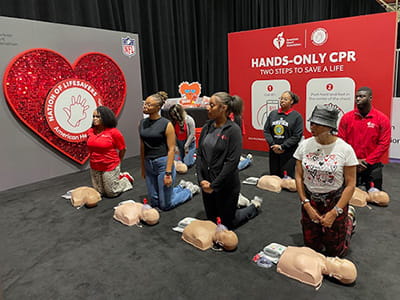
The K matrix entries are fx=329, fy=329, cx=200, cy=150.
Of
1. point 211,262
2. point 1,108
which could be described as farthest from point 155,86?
point 211,262

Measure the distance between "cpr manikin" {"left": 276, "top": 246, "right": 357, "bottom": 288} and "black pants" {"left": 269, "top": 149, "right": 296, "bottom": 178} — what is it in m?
1.96

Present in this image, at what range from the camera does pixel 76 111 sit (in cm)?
507

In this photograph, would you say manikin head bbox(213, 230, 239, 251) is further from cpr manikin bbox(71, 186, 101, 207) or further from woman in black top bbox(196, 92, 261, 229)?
cpr manikin bbox(71, 186, 101, 207)

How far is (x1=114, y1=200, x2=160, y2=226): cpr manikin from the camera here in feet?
10.4

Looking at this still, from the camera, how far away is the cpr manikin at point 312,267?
2168mm

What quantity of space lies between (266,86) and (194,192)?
8.72 feet

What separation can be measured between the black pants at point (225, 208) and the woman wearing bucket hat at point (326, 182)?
662mm

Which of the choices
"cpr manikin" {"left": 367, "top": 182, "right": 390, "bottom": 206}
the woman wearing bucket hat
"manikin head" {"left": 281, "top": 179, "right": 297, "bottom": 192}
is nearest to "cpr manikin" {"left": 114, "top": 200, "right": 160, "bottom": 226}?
the woman wearing bucket hat

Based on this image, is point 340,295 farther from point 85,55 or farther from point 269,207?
point 85,55

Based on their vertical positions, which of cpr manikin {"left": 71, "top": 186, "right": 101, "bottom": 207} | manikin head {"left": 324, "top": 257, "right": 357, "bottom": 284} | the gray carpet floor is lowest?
the gray carpet floor

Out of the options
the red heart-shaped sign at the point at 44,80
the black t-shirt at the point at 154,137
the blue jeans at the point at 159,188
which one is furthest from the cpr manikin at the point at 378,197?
the red heart-shaped sign at the point at 44,80

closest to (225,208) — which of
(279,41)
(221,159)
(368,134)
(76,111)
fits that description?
(221,159)

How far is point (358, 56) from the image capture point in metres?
4.78

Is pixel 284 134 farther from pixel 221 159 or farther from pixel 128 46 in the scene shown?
pixel 128 46
